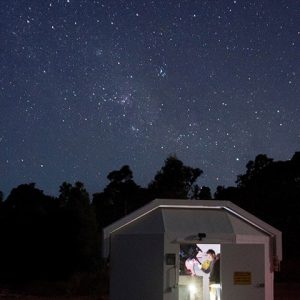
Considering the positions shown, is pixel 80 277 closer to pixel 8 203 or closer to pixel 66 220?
pixel 66 220

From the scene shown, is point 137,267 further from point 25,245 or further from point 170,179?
point 170,179

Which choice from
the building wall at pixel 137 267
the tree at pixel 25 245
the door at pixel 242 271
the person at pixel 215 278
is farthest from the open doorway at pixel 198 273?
the tree at pixel 25 245

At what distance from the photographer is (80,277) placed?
26672mm

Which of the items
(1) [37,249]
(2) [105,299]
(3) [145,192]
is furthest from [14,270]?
(3) [145,192]

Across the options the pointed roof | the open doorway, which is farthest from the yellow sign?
the pointed roof

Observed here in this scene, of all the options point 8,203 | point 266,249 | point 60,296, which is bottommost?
point 60,296

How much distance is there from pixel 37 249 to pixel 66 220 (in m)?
1.65

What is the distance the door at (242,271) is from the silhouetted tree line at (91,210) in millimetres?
12671

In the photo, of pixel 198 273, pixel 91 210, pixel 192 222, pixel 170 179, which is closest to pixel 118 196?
pixel 170 179

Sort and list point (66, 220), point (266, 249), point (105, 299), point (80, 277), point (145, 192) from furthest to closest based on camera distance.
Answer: point (145, 192) → point (66, 220) → point (80, 277) → point (105, 299) → point (266, 249)

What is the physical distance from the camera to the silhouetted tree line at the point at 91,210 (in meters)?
28.0

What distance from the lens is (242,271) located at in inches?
629

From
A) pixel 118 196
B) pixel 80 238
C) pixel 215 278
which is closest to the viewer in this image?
pixel 215 278

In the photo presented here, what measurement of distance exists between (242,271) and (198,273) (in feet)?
7.94
